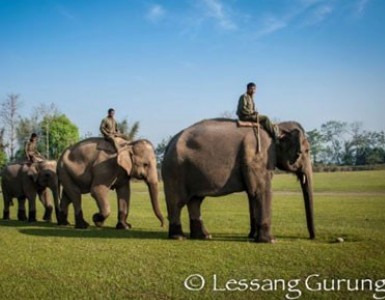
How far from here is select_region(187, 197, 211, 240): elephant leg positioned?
1031cm

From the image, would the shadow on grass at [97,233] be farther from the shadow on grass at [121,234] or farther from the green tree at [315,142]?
the green tree at [315,142]

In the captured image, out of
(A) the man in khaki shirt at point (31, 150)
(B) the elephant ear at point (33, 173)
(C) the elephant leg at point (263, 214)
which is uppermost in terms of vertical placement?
(A) the man in khaki shirt at point (31, 150)

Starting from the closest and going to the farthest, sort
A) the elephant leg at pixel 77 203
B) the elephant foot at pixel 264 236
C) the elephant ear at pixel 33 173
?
the elephant foot at pixel 264 236 < the elephant leg at pixel 77 203 < the elephant ear at pixel 33 173

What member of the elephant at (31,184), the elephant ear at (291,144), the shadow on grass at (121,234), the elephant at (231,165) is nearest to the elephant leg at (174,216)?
the elephant at (231,165)

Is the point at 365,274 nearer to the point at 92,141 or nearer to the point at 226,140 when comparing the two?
the point at 226,140

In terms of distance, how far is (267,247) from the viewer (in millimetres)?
8625

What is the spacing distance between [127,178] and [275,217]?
4.92 metres

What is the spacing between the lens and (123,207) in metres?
13.3

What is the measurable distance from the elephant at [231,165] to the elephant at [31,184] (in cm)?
636

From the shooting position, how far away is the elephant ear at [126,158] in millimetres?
12840

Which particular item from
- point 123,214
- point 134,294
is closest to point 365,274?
point 134,294

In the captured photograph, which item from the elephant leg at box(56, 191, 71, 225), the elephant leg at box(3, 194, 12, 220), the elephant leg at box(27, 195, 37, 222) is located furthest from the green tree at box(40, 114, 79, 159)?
the elephant leg at box(56, 191, 71, 225)

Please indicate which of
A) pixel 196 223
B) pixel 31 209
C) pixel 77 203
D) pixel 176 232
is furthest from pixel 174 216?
pixel 31 209

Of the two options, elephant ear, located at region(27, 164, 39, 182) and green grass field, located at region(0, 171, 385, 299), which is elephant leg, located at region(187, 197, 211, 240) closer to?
green grass field, located at region(0, 171, 385, 299)
